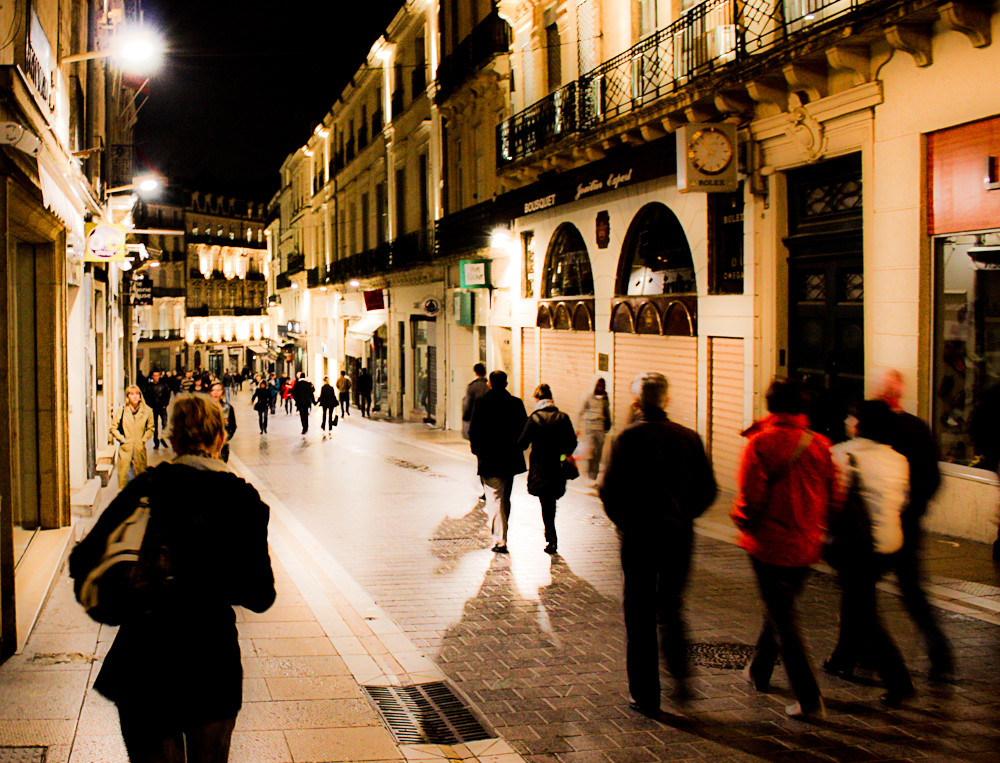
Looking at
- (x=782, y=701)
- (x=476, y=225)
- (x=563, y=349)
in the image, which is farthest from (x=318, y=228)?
(x=782, y=701)

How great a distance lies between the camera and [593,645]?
6879mm

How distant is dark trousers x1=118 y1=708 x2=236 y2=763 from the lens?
339cm

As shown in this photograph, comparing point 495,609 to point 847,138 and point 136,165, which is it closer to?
point 847,138

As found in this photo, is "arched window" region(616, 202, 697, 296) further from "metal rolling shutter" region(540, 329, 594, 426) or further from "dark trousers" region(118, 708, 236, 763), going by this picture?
"dark trousers" region(118, 708, 236, 763)

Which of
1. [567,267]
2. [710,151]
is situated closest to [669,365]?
[710,151]

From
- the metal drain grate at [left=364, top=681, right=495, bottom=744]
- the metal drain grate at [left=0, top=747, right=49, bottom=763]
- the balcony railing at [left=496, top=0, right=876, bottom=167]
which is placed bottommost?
the metal drain grate at [left=364, top=681, right=495, bottom=744]

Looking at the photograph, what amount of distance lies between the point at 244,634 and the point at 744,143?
9.86 m

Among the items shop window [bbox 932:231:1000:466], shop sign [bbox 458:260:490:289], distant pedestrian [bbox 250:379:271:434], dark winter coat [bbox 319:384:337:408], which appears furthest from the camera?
distant pedestrian [bbox 250:379:271:434]

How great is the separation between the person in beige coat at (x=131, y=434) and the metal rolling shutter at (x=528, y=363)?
34.0 feet

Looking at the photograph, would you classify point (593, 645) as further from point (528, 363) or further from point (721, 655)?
point (528, 363)

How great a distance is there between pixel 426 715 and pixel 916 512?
332 centimetres

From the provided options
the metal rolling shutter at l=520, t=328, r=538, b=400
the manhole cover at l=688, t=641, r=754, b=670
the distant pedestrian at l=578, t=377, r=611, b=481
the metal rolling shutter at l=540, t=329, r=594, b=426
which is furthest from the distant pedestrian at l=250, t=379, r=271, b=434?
the manhole cover at l=688, t=641, r=754, b=670

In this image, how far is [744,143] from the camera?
44.3ft

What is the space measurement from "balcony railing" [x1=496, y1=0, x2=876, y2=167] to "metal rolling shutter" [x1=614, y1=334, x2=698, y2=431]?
3.98 m
